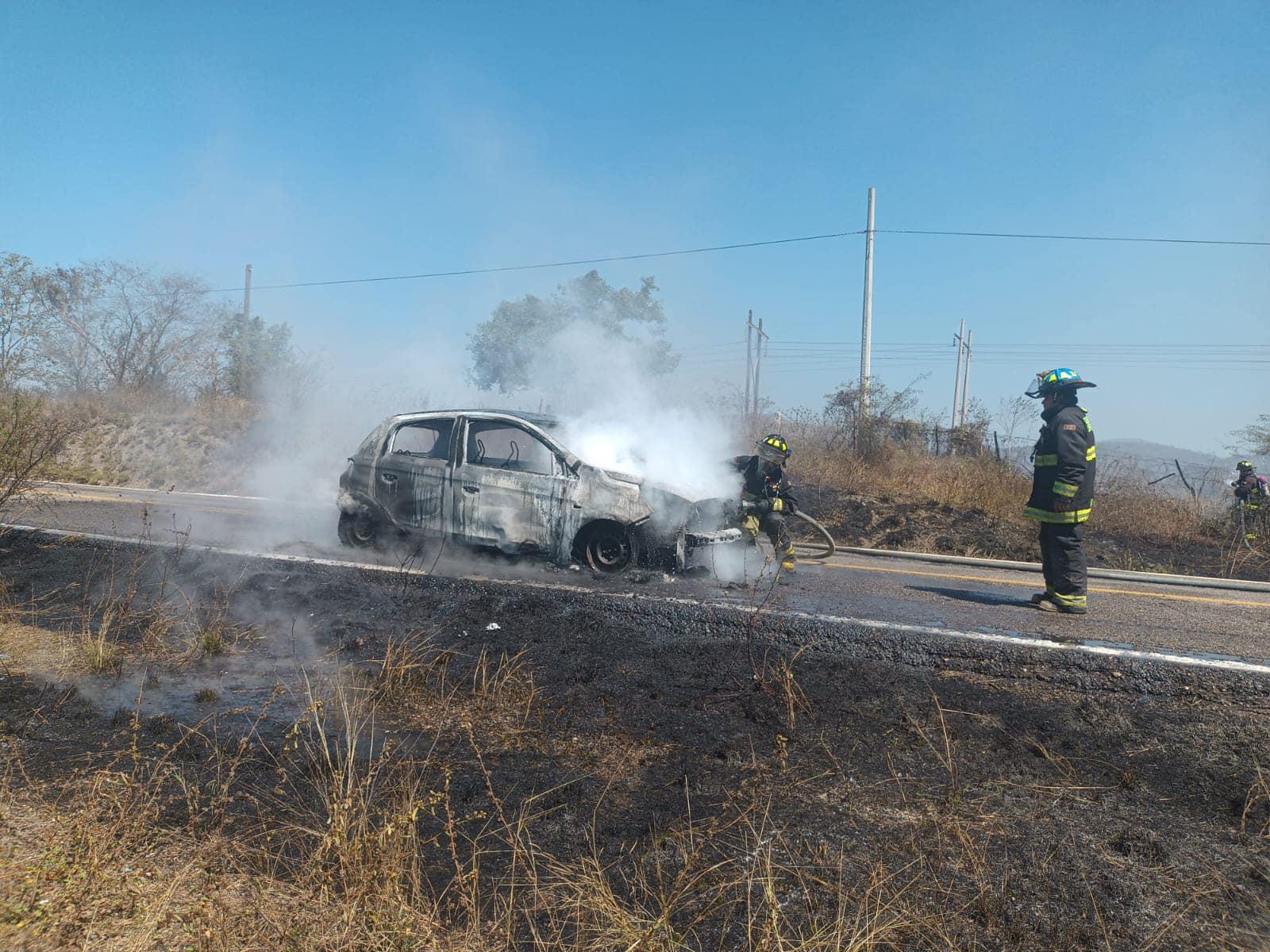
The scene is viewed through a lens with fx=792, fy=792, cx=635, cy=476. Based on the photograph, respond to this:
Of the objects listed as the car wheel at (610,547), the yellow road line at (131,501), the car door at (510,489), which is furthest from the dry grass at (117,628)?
the yellow road line at (131,501)

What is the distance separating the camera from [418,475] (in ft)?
26.3

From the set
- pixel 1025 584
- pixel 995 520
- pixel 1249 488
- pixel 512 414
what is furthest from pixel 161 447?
pixel 1249 488

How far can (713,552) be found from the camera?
776 cm

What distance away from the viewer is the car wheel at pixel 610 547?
24.1 feet

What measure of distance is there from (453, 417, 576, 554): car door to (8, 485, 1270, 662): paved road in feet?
1.03

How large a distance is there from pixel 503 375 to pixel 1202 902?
956 inches

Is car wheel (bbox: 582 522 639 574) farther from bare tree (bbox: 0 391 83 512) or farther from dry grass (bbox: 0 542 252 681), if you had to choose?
bare tree (bbox: 0 391 83 512)

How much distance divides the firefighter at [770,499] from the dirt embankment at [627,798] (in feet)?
7.78

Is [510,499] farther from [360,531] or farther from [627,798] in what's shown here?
[627,798]

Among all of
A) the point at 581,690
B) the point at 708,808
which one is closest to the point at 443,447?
the point at 581,690

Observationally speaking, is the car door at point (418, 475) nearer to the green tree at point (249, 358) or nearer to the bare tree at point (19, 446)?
the bare tree at point (19, 446)

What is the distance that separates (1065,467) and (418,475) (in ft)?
19.5

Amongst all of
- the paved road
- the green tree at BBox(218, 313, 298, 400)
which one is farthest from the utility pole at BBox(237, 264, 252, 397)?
the paved road

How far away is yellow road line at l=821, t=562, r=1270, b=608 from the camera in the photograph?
7.45 m
